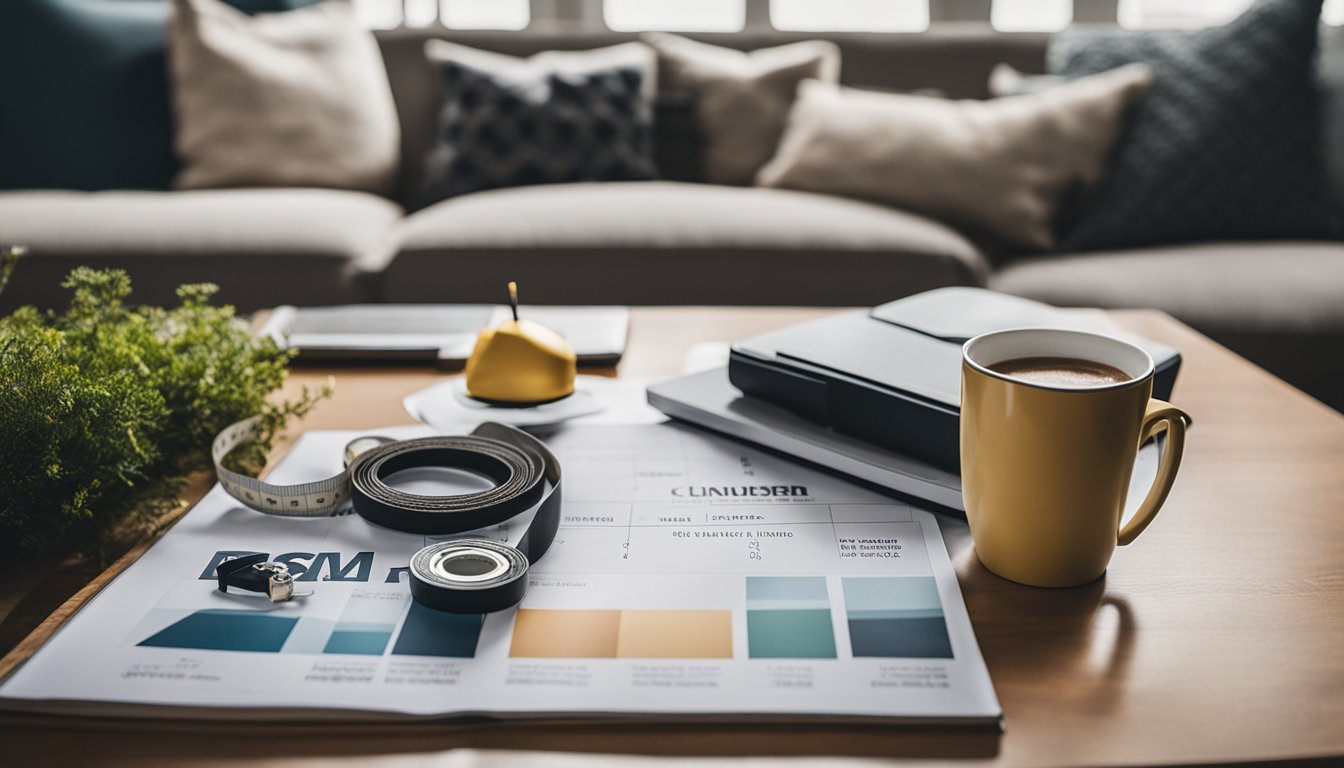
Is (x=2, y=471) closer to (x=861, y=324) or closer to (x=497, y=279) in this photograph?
(x=861, y=324)

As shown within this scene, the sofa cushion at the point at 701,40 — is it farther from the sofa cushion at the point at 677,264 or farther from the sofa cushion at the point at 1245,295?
the sofa cushion at the point at 1245,295

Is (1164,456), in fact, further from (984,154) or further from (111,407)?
(984,154)

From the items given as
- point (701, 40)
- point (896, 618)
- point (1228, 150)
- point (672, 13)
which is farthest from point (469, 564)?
point (672, 13)

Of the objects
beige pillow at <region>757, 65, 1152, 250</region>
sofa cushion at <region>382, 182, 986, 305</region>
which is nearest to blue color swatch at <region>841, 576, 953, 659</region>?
sofa cushion at <region>382, 182, 986, 305</region>

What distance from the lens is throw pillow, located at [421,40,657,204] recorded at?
224cm

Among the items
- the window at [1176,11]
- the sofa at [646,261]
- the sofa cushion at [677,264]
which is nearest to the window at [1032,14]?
the window at [1176,11]

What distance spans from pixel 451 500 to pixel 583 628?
140mm

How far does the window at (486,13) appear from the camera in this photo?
3156 mm

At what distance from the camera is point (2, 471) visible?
0.60m

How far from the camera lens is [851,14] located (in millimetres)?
3133

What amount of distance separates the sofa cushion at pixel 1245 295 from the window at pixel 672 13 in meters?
1.57

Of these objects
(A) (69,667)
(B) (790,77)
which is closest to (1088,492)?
(A) (69,667)

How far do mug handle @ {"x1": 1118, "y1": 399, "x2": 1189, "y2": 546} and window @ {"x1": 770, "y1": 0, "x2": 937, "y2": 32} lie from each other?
9.09 ft

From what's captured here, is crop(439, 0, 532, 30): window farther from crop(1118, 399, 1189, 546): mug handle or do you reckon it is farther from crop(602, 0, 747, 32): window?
crop(1118, 399, 1189, 546): mug handle
